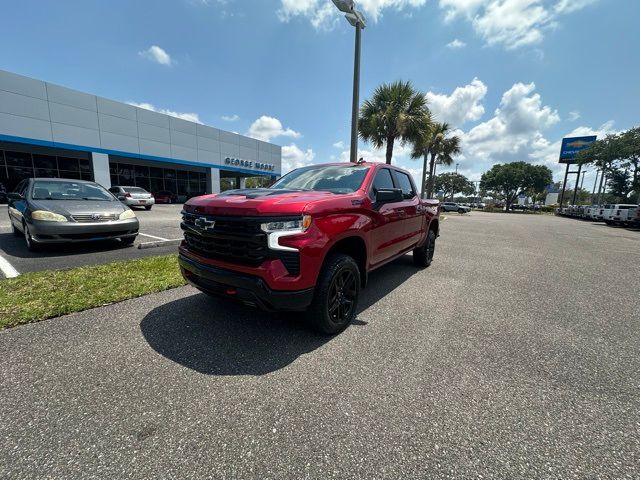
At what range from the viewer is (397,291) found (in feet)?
14.8

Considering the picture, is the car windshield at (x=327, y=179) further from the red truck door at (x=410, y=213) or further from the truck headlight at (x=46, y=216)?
the truck headlight at (x=46, y=216)

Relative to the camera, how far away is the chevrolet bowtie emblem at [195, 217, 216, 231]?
2.81m

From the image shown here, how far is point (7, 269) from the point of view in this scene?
464cm

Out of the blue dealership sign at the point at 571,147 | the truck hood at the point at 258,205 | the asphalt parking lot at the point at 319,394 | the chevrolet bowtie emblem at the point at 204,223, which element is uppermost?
the blue dealership sign at the point at 571,147

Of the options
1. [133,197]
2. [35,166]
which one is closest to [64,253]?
[133,197]

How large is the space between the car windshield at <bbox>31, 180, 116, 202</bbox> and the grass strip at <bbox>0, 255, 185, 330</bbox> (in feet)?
8.33

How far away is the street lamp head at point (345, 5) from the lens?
6.75m

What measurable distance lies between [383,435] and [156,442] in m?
1.35

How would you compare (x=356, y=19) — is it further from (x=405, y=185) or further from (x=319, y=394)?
(x=319, y=394)

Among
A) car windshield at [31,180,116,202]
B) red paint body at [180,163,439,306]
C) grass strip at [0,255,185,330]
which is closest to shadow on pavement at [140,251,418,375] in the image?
red paint body at [180,163,439,306]

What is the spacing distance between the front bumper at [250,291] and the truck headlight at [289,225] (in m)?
0.44

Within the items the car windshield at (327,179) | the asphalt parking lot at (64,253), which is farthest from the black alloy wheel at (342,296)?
the asphalt parking lot at (64,253)

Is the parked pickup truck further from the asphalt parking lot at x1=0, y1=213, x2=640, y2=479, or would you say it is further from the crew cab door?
the asphalt parking lot at x1=0, y1=213, x2=640, y2=479

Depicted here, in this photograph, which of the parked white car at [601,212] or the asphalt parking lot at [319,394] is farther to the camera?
the parked white car at [601,212]
